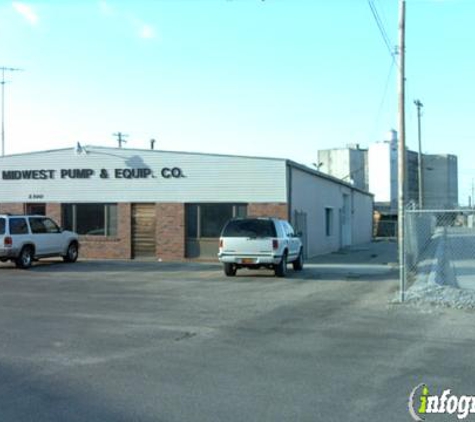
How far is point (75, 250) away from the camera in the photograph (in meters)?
25.1

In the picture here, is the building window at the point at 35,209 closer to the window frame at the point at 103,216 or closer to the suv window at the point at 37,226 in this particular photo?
the window frame at the point at 103,216

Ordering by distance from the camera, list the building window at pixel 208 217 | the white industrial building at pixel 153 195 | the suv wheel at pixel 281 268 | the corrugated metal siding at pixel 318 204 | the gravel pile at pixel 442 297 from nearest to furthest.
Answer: the gravel pile at pixel 442 297 → the suv wheel at pixel 281 268 → the white industrial building at pixel 153 195 → the building window at pixel 208 217 → the corrugated metal siding at pixel 318 204

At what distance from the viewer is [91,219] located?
29.3 m

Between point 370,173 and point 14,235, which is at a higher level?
point 370,173

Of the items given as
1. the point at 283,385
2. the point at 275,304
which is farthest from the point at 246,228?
the point at 283,385

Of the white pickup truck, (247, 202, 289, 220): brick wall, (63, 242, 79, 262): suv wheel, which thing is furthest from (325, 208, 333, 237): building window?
the white pickup truck

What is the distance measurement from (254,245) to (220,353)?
10613 mm

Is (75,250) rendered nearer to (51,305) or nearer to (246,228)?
(246,228)

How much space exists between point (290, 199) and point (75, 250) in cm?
852

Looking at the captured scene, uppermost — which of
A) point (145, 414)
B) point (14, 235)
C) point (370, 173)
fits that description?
point (370, 173)

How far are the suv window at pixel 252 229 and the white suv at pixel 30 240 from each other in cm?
703

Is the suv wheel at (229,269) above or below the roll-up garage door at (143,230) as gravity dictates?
below

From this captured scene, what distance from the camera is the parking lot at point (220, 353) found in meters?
6.34

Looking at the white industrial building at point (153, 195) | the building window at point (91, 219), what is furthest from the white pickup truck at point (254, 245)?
the building window at point (91, 219)
